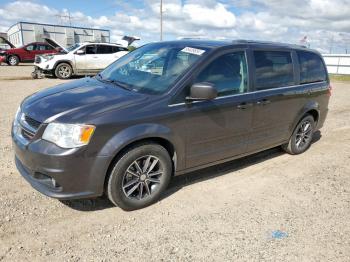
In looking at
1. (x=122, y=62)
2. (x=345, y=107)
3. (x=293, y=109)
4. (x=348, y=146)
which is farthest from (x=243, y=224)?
(x=345, y=107)

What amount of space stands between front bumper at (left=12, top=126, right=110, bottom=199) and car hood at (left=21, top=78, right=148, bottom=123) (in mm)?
298

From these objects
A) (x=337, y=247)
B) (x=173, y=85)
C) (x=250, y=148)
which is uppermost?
(x=173, y=85)

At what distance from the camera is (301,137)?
5.58m

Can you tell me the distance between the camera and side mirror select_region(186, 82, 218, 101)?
349 centimetres

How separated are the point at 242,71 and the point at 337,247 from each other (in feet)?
7.45

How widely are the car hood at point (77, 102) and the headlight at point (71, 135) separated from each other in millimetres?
68

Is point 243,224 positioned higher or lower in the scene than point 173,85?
lower

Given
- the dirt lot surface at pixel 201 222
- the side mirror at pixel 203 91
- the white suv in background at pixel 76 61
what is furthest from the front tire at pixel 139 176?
the white suv in background at pixel 76 61

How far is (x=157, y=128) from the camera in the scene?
340 cm

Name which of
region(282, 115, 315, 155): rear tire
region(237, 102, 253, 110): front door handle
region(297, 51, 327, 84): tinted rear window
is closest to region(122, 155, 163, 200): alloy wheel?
region(237, 102, 253, 110): front door handle

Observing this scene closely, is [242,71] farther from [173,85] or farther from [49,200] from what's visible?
[49,200]

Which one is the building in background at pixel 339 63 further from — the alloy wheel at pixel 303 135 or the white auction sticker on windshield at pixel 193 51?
the white auction sticker on windshield at pixel 193 51

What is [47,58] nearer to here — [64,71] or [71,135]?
[64,71]

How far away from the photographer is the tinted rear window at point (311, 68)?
5184mm
